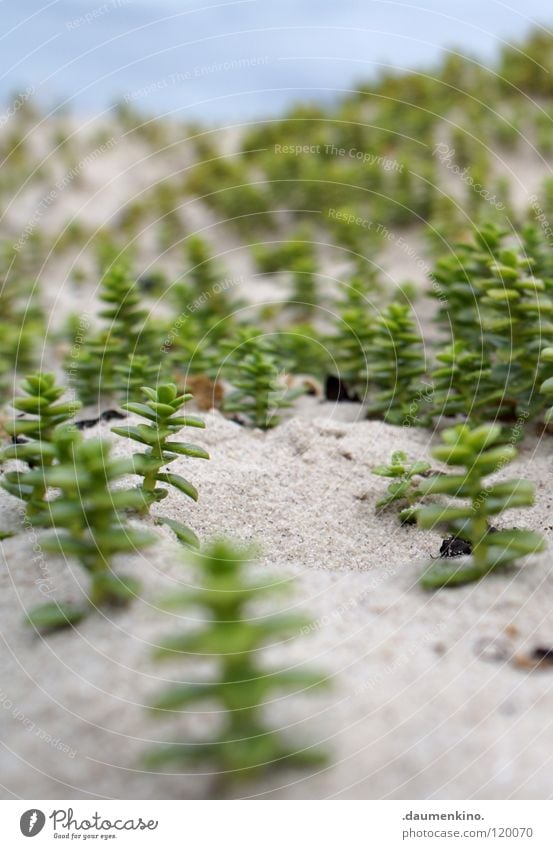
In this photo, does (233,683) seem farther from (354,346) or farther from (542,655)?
(354,346)

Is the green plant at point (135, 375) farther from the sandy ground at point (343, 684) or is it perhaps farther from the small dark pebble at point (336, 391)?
the sandy ground at point (343, 684)

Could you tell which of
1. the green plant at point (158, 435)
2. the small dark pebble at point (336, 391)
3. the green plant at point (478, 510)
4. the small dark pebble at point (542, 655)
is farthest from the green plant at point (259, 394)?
the small dark pebble at point (542, 655)

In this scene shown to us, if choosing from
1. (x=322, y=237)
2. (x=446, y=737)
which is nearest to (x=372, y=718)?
(x=446, y=737)

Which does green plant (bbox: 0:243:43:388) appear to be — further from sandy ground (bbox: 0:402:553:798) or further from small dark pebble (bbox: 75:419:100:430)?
sandy ground (bbox: 0:402:553:798)

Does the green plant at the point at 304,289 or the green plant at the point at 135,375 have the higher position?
the green plant at the point at 304,289

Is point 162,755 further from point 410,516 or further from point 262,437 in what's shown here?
point 262,437

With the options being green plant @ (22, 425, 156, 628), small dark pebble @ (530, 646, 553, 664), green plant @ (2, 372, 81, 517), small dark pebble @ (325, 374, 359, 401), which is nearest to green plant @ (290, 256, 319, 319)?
small dark pebble @ (325, 374, 359, 401)

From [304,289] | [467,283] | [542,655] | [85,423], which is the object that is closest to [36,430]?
[85,423]
